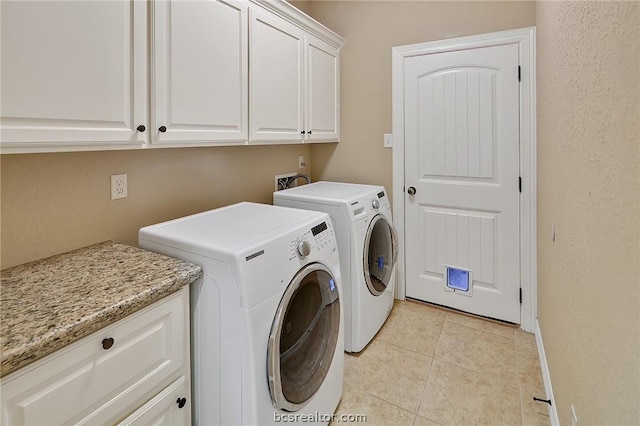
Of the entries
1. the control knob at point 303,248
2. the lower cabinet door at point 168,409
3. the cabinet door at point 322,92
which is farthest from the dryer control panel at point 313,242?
the cabinet door at point 322,92

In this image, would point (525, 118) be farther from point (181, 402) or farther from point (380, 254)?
point (181, 402)

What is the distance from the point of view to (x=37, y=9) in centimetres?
103

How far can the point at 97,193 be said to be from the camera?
1511 millimetres

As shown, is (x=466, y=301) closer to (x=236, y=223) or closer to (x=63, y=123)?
(x=236, y=223)

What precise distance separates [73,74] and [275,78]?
119 cm

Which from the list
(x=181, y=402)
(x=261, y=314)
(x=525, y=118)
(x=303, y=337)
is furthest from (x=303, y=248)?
(x=525, y=118)

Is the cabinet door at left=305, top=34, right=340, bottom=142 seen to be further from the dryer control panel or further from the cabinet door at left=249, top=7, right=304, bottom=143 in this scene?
the dryer control panel

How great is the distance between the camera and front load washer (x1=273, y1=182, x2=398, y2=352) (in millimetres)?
2072

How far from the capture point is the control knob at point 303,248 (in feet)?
4.50

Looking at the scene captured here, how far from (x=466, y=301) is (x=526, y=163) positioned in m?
1.11

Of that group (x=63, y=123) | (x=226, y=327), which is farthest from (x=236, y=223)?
(x=63, y=123)

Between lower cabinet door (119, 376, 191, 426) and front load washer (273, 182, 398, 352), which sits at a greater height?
front load washer (273, 182, 398, 352)

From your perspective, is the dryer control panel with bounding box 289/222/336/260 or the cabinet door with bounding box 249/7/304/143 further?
the cabinet door with bounding box 249/7/304/143

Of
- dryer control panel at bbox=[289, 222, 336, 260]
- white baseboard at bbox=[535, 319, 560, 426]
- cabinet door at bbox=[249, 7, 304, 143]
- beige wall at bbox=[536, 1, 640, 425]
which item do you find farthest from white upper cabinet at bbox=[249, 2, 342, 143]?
white baseboard at bbox=[535, 319, 560, 426]
